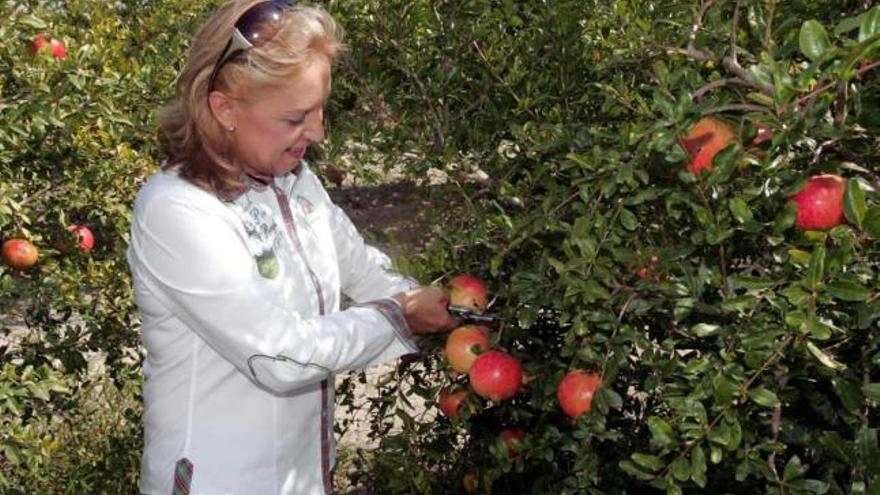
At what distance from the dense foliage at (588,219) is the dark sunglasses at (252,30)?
0.57 meters

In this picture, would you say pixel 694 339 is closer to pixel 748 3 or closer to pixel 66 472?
pixel 748 3

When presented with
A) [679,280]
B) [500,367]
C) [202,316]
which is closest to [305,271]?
[202,316]

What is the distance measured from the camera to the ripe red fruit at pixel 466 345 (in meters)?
2.27

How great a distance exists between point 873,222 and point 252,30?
3.54ft

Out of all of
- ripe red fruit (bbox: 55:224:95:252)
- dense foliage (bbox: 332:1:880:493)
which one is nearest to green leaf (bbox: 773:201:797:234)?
dense foliage (bbox: 332:1:880:493)

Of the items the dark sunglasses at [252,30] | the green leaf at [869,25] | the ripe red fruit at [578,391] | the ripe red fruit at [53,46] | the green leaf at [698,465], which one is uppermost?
the green leaf at [869,25]

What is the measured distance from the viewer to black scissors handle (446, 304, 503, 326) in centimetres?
226

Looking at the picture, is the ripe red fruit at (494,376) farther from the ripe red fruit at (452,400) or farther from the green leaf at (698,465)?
the green leaf at (698,465)

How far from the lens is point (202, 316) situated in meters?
1.94

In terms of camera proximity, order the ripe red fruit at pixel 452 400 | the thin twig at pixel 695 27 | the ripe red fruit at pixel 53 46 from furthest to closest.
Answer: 1. the ripe red fruit at pixel 53 46
2. the ripe red fruit at pixel 452 400
3. the thin twig at pixel 695 27

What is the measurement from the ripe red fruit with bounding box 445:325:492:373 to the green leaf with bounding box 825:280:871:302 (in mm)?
880

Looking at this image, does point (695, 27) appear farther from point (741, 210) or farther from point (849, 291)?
point (849, 291)

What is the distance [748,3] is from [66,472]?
281 cm

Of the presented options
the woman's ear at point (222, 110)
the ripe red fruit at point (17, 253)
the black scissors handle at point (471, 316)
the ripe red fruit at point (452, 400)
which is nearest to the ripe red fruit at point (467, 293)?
the black scissors handle at point (471, 316)
